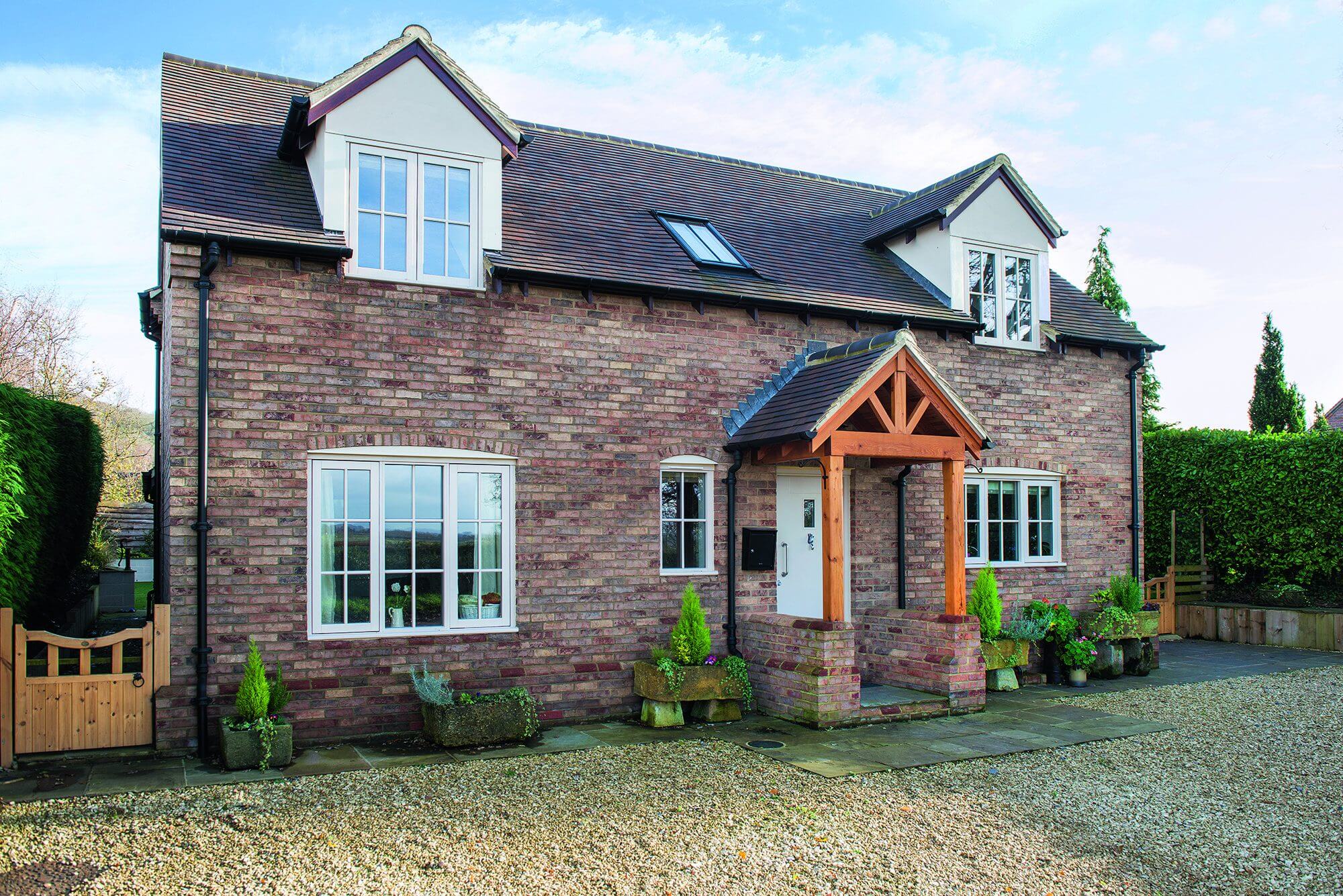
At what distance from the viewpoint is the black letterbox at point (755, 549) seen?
37.1ft

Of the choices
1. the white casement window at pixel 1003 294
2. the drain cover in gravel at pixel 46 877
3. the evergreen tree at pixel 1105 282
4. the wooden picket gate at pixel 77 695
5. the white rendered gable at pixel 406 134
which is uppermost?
the evergreen tree at pixel 1105 282

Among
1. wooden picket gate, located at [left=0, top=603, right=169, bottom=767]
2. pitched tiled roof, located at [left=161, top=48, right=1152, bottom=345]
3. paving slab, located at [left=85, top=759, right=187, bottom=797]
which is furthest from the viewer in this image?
pitched tiled roof, located at [left=161, top=48, right=1152, bottom=345]

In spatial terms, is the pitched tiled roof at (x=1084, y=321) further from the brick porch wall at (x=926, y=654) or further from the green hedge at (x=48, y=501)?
the green hedge at (x=48, y=501)

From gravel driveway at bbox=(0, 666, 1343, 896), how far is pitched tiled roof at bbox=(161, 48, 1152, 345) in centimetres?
504

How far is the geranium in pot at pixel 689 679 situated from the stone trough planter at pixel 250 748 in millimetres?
3516

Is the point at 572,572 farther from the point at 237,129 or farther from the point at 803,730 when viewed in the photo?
the point at 237,129

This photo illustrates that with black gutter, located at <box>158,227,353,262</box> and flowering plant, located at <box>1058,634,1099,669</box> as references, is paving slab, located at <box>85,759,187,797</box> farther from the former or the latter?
flowering plant, located at <box>1058,634,1099,669</box>

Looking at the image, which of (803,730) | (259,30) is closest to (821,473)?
(803,730)

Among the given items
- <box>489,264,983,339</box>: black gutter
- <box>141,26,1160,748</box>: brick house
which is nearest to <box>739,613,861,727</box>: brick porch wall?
<box>141,26,1160,748</box>: brick house

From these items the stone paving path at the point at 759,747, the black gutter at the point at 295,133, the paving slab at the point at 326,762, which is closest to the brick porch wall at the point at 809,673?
the stone paving path at the point at 759,747

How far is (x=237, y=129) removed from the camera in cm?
1118

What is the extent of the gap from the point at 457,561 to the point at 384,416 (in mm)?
1634

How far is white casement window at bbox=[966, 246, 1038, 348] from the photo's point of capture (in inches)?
536

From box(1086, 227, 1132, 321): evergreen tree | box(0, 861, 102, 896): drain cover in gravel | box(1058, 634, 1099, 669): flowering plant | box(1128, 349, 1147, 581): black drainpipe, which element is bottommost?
box(0, 861, 102, 896): drain cover in gravel
